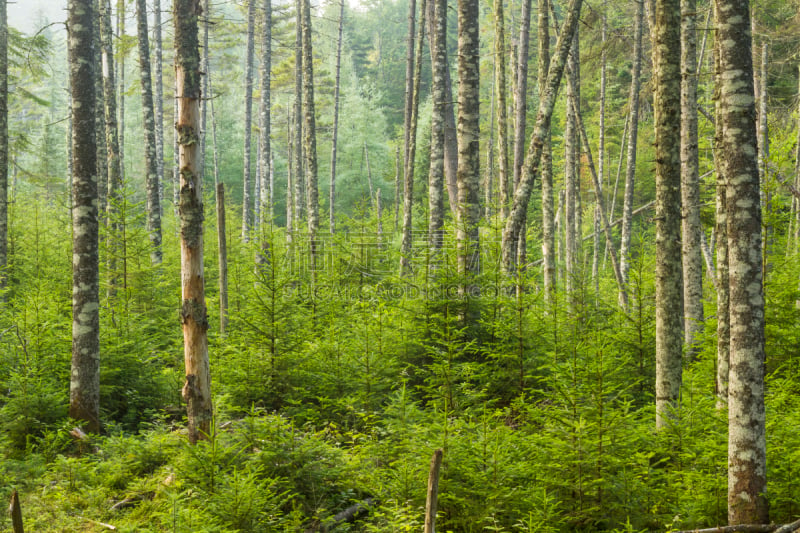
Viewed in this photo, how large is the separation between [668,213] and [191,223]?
198 inches

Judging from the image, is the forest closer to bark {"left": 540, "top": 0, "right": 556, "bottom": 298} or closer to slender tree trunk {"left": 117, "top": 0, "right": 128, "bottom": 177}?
bark {"left": 540, "top": 0, "right": 556, "bottom": 298}

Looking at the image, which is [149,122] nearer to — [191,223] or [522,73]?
[522,73]

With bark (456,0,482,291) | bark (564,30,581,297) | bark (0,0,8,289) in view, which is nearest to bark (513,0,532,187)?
bark (564,30,581,297)

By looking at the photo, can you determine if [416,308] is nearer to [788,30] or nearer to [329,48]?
[788,30]

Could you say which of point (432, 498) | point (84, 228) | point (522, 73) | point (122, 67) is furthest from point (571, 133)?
point (122, 67)

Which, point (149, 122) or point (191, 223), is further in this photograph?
point (149, 122)

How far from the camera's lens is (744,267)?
13.9ft

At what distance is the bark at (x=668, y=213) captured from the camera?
589 cm

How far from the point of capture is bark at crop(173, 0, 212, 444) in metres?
6.08

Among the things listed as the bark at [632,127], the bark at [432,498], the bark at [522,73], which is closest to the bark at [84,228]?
the bark at [432,498]

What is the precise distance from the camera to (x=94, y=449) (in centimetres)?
690

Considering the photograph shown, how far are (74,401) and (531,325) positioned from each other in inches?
238

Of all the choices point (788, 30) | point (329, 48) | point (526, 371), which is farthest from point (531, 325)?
point (329, 48)

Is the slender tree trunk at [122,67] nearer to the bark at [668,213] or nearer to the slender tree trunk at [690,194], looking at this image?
the slender tree trunk at [690,194]
